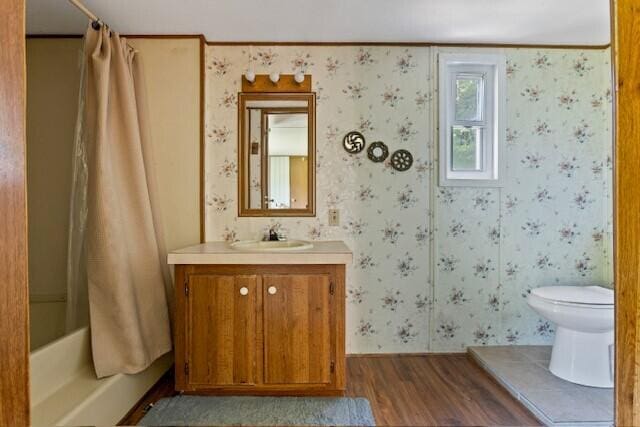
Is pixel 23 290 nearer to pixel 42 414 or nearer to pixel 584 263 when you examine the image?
pixel 42 414

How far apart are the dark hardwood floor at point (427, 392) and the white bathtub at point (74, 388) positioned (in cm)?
12

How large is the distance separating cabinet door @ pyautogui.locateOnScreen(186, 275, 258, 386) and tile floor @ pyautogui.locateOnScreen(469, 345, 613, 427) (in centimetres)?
137

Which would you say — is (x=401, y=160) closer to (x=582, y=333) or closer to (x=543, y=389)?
(x=582, y=333)

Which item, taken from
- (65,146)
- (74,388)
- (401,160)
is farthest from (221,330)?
(401,160)

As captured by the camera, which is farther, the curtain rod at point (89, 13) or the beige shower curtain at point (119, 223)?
the curtain rod at point (89, 13)

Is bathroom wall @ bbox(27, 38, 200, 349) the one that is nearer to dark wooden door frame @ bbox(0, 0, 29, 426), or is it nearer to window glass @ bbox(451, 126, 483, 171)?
dark wooden door frame @ bbox(0, 0, 29, 426)

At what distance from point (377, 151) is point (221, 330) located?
4.63ft

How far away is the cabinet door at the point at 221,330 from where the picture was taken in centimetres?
176

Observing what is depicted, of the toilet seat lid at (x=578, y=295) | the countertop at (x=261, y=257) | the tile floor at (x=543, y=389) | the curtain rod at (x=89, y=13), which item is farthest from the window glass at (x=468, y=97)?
the curtain rod at (x=89, y=13)

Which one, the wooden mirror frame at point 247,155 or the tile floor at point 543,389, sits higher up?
the wooden mirror frame at point 247,155

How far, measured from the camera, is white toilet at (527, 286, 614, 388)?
5.79 feet

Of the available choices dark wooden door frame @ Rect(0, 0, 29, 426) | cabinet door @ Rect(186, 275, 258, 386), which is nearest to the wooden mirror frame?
cabinet door @ Rect(186, 275, 258, 386)

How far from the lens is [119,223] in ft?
5.68

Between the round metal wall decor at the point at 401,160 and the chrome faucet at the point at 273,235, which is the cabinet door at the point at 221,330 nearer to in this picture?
the chrome faucet at the point at 273,235
